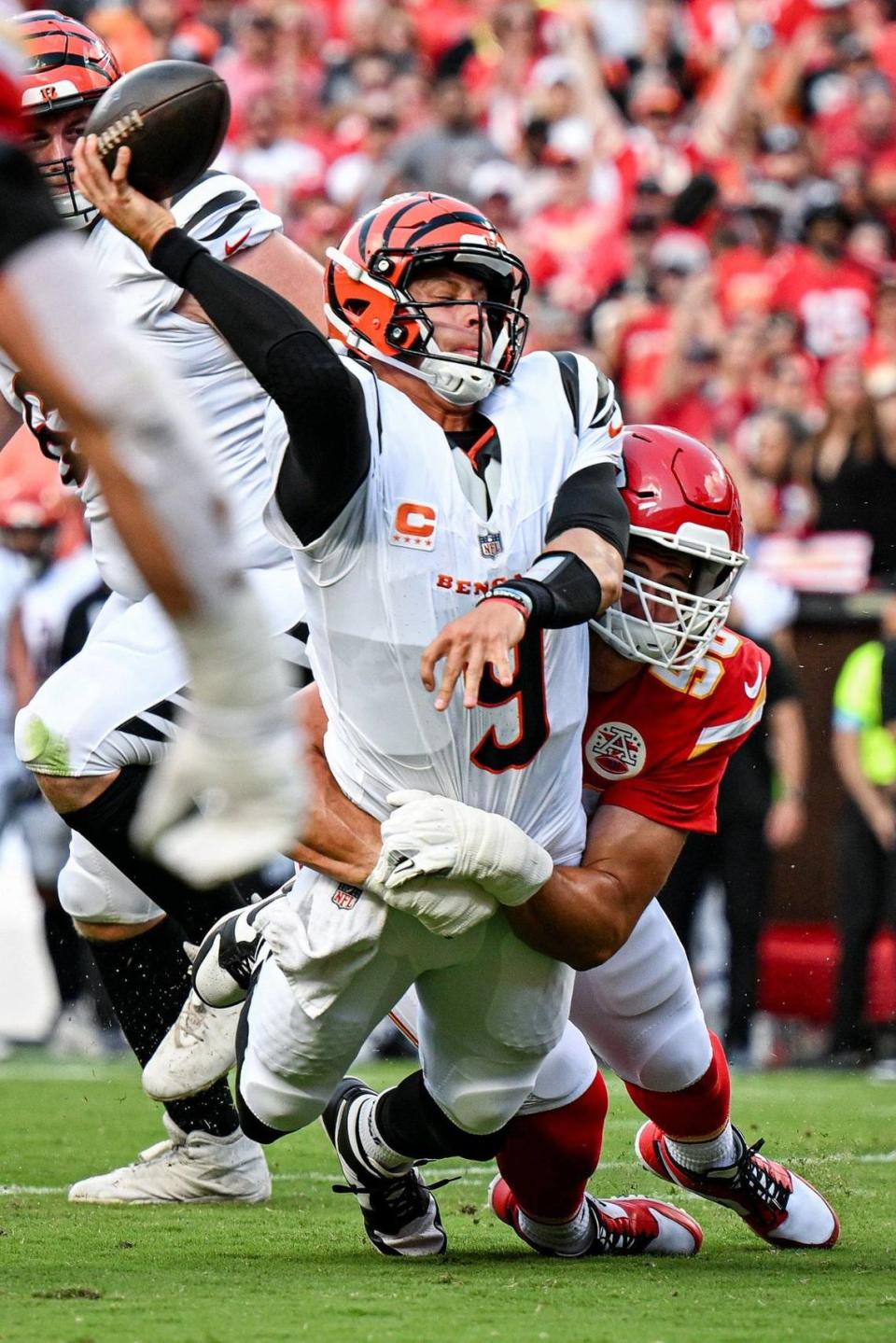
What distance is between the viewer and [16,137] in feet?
8.73

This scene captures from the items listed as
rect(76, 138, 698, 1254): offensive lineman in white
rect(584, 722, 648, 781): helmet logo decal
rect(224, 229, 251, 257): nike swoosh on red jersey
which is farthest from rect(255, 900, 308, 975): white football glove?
rect(224, 229, 251, 257): nike swoosh on red jersey

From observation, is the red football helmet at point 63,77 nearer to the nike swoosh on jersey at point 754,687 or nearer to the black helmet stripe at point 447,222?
the black helmet stripe at point 447,222

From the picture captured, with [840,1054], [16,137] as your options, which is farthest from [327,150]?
[16,137]

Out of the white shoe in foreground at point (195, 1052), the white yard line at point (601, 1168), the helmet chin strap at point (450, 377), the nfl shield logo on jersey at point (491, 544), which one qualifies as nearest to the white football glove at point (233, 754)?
the nfl shield logo on jersey at point (491, 544)

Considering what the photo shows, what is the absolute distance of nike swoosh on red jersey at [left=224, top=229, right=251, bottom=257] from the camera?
4.41 m

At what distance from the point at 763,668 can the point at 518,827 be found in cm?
80

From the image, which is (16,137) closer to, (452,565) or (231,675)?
(231,675)

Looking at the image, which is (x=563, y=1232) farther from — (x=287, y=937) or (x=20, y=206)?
(x=20, y=206)

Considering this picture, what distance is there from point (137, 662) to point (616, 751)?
1121 mm

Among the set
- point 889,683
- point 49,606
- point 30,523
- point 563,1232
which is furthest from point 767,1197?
point 30,523

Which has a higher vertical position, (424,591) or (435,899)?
(424,591)

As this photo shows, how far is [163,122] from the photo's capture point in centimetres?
358

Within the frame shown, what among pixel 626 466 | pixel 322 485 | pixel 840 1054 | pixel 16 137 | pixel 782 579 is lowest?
Answer: pixel 840 1054

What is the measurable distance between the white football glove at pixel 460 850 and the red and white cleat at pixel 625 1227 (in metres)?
0.85
